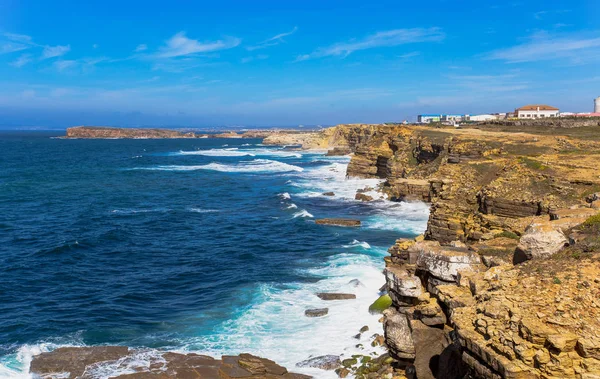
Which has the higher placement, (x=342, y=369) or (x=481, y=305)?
(x=481, y=305)

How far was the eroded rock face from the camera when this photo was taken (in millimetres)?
19328

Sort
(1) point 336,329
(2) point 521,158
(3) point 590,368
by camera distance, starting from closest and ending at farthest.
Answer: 1. (3) point 590,368
2. (1) point 336,329
3. (2) point 521,158

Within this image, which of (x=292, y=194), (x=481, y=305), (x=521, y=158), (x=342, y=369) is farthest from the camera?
(x=292, y=194)

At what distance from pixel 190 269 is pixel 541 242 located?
25.7 metres

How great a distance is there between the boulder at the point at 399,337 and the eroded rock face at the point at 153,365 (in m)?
4.55

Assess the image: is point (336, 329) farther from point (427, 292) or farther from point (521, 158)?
point (521, 158)

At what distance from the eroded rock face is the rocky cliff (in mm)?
6222

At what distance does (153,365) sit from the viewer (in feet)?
66.0

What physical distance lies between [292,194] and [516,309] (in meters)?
57.2

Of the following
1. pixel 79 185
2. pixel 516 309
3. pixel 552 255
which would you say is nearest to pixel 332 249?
pixel 552 255

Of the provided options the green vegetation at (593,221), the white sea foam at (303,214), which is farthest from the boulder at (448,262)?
the white sea foam at (303,214)

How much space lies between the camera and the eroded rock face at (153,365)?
19.3m

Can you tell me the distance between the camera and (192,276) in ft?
108

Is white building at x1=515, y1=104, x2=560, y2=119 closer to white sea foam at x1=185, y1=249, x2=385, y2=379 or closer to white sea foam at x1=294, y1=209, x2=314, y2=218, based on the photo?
white sea foam at x1=294, y1=209, x2=314, y2=218
